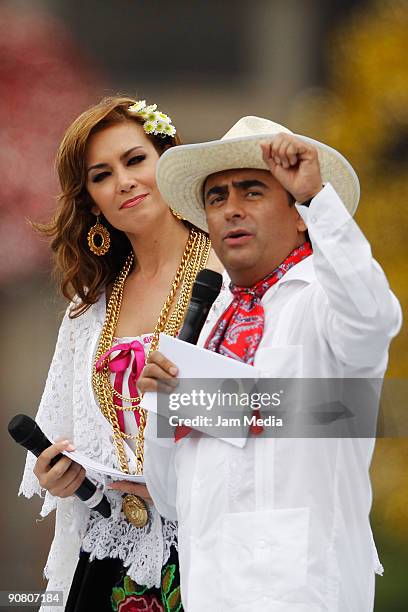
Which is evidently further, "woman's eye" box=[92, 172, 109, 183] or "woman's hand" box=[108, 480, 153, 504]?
"woman's eye" box=[92, 172, 109, 183]

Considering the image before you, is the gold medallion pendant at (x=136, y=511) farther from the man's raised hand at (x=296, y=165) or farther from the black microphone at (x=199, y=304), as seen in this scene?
the man's raised hand at (x=296, y=165)

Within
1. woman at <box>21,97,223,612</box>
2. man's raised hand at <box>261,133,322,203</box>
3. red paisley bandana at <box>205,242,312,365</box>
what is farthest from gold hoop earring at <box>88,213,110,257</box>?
man's raised hand at <box>261,133,322,203</box>

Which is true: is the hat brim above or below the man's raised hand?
above

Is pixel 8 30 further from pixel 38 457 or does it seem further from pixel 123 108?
pixel 38 457

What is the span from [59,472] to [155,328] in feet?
1.61

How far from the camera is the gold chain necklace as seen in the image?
3178 mm

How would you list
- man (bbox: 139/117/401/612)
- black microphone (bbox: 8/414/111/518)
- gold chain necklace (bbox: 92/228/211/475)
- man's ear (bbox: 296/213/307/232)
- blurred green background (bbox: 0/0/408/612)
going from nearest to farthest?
man (bbox: 139/117/401/612) < man's ear (bbox: 296/213/307/232) < black microphone (bbox: 8/414/111/518) < gold chain necklace (bbox: 92/228/211/475) < blurred green background (bbox: 0/0/408/612)

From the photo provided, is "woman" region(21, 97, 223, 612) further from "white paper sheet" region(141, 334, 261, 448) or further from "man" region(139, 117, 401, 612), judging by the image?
"white paper sheet" region(141, 334, 261, 448)

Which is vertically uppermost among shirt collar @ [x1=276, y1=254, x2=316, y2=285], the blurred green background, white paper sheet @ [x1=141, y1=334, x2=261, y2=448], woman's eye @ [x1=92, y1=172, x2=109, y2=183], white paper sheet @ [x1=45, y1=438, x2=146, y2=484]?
the blurred green background

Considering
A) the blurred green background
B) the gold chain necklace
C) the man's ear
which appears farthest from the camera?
the blurred green background

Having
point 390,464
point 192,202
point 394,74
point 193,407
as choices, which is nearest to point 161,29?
point 394,74

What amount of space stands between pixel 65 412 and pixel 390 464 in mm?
2277

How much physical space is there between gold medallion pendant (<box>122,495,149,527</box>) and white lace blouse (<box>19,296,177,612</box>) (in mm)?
23

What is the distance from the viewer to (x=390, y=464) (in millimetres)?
5230
